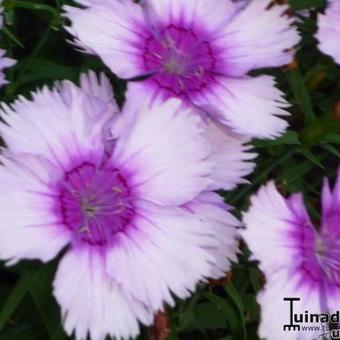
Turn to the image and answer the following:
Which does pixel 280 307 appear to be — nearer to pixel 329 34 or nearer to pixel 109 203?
pixel 109 203

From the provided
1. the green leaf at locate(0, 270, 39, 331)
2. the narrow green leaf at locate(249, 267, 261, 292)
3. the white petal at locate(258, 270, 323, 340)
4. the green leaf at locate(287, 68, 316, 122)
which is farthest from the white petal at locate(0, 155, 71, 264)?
the green leaf at locate(287, 68, 316, 122)

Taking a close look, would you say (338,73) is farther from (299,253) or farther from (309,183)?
(299,253)

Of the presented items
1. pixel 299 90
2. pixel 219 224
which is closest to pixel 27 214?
pixel 219 224

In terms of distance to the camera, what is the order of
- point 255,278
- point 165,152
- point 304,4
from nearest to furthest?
point 165,152
point 255,278
point 304,4

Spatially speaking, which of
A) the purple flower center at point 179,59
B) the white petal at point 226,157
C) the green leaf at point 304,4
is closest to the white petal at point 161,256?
the white petal at point 226,157

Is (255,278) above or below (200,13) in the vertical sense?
below

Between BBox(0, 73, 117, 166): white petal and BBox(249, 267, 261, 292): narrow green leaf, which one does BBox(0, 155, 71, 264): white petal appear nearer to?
BBox(0, 73, 117, 166): white petal

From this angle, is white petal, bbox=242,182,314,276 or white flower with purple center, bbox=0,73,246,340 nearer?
white flower with purple center, bbox=0,73,246,340
